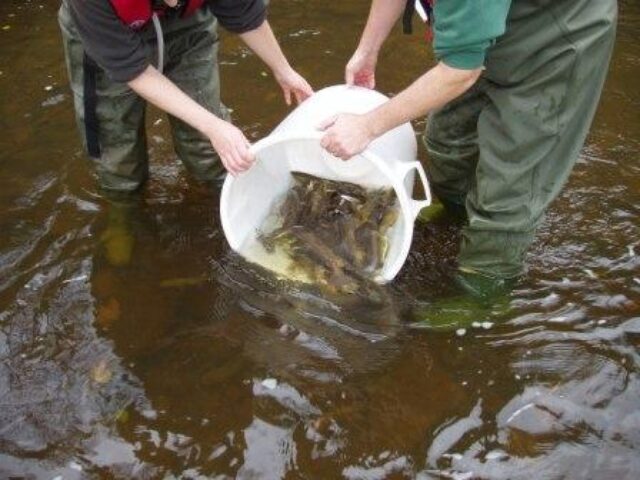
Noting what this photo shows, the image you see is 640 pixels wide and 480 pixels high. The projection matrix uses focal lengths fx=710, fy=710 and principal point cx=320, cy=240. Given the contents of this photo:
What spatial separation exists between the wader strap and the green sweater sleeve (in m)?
1.33

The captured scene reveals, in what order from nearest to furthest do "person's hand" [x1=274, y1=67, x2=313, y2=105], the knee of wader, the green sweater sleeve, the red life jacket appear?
1. the green sweater sleeve
2. the red life jacket
3. the knee of wader
4. "person's hand" [x1=274, y1=67, x2=313, y2=105]

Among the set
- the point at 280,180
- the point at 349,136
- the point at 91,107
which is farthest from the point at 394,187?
the point at 91,107

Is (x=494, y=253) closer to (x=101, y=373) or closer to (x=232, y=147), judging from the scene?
(x=232, y=147)

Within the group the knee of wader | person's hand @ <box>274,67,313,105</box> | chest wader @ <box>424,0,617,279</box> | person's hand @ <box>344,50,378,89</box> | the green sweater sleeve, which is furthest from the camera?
person's hand @ <box>274,67,313,105</box>

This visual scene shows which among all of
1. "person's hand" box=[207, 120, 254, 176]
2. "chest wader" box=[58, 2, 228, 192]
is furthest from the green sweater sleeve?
"chest wader" box=[58, 2, 228, 192]

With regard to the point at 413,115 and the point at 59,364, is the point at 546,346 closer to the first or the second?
the point at 413,115

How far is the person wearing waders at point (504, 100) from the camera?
1951 mm

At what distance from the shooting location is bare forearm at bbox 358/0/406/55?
2.60 meters

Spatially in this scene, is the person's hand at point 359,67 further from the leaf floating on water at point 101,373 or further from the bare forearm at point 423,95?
the leaf floating on water at point 101,373

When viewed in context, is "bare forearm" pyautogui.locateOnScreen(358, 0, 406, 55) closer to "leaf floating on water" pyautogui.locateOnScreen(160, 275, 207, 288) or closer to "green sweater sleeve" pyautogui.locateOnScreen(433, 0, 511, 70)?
"green sweater sleeve" pyautogui.locateOnScreen(433, 0, 511, 70)

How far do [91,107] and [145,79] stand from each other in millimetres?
459

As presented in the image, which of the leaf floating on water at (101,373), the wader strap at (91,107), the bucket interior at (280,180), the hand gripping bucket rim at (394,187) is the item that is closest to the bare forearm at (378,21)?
the bucket interior at (280,180)

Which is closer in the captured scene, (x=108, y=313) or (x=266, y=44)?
(x=108, y=313)

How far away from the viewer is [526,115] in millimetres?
2234
